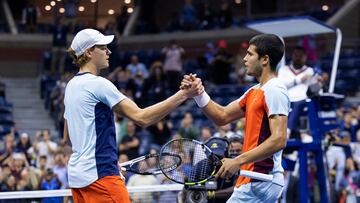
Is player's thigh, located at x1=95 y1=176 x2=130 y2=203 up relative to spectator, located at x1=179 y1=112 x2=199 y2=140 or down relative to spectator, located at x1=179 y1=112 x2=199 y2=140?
up

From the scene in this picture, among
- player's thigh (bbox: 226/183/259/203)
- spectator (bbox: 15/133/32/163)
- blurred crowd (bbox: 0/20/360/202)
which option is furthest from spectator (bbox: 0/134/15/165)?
player's thigh (bbox: 226/183/259/203)

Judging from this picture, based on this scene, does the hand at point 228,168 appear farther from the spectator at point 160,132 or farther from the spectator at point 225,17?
the spectator at point 225,17

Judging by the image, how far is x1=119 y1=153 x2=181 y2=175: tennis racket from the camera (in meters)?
6.95

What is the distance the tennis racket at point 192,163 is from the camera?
6688mm

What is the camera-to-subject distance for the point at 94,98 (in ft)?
21.6

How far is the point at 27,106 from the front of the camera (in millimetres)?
24672

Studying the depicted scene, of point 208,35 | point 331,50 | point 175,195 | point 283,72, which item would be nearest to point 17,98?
point 208,35

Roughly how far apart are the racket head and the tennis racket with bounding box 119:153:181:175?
0.9 inches

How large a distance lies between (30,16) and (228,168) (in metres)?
21.6

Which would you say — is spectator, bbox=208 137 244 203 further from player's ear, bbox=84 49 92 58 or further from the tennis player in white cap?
player's ear, bbox=84 49 92 58

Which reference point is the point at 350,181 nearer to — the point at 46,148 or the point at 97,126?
the point at 46,148

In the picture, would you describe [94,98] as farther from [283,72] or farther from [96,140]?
[283,72]

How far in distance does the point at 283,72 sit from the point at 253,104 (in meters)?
5.55

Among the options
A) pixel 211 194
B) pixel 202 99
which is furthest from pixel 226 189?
pixel 202 99
